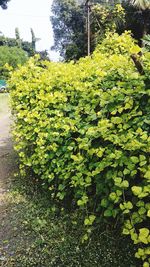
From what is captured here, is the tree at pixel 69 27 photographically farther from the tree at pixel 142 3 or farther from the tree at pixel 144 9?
the tree at pixel 142 3

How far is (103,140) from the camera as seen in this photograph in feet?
8.44

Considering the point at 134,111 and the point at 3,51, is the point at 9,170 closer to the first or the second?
the point at 134,111

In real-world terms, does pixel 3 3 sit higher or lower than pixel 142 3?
higher

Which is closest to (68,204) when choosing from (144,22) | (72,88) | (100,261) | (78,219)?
(78,219)

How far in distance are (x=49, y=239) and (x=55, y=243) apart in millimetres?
103

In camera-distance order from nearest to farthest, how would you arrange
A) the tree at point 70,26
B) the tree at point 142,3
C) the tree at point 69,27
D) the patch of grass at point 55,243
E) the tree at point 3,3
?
the patch of grass at point 55,243
the tree at point 142,3
the tree at point 70,26
the tree at point 69,27
the tree at point 3,3

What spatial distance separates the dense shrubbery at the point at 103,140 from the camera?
2.13m

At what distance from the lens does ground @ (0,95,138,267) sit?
114 inches

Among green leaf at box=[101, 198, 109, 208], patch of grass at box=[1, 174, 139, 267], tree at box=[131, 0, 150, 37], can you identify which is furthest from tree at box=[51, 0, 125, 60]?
green leaf at box=[101, 198, 109, 208]

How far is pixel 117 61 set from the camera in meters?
2.96

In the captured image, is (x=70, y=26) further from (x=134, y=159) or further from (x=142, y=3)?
(x=134, y=159)

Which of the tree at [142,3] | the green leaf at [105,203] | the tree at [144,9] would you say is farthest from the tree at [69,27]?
the green leaf at [105,203]

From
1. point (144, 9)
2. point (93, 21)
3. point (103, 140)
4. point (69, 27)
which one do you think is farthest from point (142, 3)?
point (103, 140)

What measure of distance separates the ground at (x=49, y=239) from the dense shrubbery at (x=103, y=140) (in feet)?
0.77
